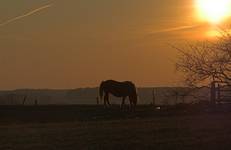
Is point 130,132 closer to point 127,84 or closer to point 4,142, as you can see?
point 4,142

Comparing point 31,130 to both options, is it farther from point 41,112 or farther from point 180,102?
point 180,102

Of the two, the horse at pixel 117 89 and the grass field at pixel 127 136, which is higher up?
the horse at pixel 117 89

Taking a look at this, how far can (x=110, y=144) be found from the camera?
64.5 ft

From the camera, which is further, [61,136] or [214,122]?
[214,122]

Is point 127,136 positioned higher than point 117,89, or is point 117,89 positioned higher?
point 117,89

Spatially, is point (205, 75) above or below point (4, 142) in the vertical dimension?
above

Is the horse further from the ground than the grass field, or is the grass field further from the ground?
the horse

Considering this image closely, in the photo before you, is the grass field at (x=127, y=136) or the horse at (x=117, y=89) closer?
the grass field at (x=127, y=136)

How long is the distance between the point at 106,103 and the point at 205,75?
7975 millimetres

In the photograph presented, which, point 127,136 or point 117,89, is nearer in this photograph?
point 127,136

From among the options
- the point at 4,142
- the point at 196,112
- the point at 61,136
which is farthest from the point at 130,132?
the point at 196,112

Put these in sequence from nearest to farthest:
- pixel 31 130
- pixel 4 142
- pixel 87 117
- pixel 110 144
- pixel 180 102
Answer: pixel 110 144 → pixel 4 142 → pixel 31 130 → pixel 87 117 → pixel 180 102

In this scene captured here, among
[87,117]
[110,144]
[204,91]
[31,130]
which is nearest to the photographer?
[110,144]

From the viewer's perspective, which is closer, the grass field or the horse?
the grass field
